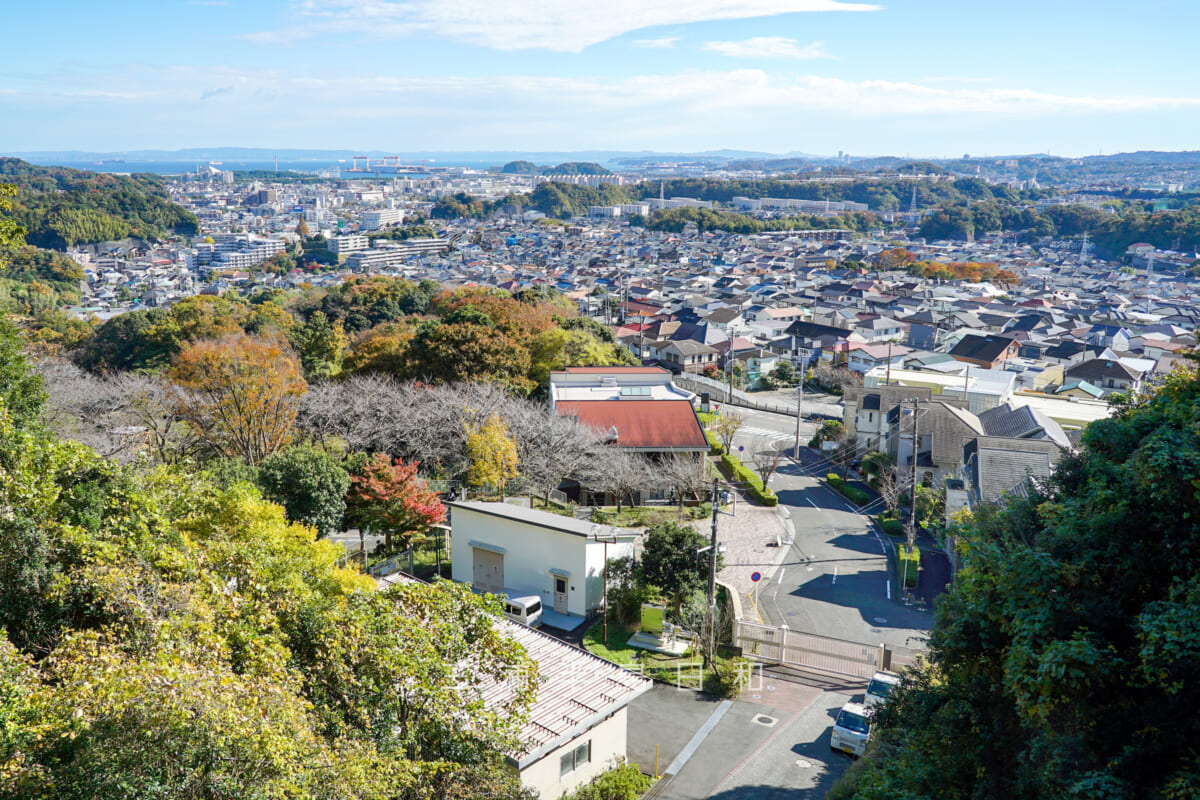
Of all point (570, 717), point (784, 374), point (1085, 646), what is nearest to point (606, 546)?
point (570, 717)

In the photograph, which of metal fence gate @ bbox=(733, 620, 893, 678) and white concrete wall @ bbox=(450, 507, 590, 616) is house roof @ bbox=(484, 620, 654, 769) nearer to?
white concrete wall @ bbox=(450, 507, 590, 616)

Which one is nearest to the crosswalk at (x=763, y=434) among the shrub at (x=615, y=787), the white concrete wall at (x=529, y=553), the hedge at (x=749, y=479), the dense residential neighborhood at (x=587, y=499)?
the dense residential neighborhood at (x=587, y=499)

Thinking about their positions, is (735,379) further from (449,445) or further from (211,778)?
(211,778)

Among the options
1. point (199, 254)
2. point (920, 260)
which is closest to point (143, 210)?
point (199, 254)

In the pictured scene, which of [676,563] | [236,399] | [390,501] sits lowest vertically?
[676,563]

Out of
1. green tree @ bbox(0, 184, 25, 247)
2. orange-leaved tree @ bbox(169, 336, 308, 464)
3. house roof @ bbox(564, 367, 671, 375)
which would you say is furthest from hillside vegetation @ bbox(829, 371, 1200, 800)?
house roof @ bbox(564, 367, 671, 375)

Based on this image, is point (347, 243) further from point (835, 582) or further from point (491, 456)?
point (835, 582)
